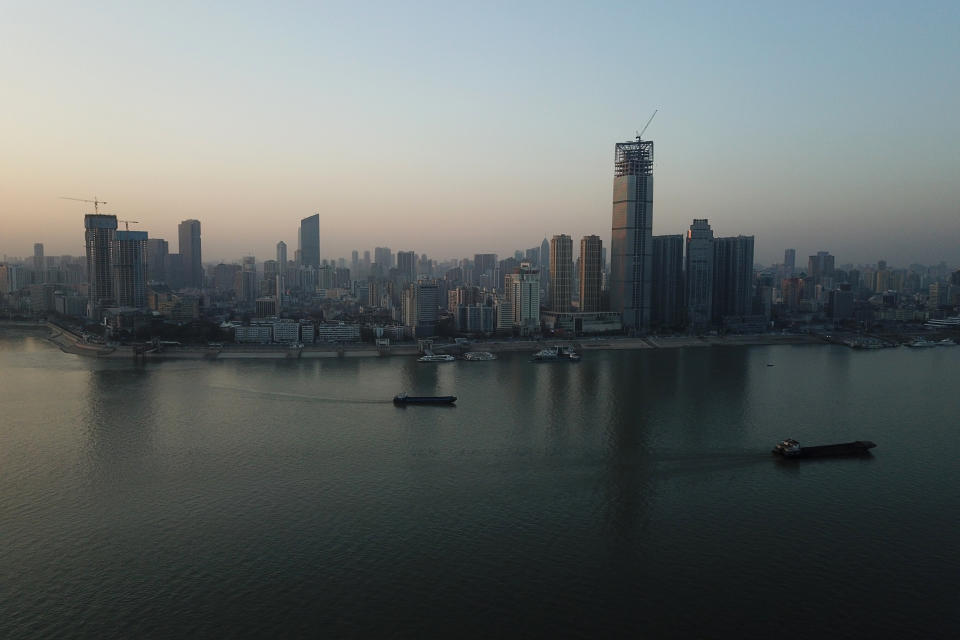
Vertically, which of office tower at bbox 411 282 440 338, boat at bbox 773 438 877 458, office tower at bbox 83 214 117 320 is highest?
office tower at bbox 83 214 117 320

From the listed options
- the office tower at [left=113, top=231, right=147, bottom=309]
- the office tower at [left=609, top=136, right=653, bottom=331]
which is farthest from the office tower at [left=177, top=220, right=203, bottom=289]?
the office tower at [left=609, top=136, right=653, bottom=331]

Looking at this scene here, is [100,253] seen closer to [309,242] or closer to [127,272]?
[127,272]

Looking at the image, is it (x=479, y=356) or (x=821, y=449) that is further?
(x=479, y=356)

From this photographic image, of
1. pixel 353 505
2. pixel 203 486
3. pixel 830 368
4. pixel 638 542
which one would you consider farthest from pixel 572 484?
pixel 830 368

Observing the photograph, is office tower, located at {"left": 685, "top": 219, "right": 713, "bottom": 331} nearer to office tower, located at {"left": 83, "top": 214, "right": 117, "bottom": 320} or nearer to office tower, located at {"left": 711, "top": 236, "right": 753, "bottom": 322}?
office tower, located at {"left": 711, "top": 236, "right": 753, "bottom": 322}

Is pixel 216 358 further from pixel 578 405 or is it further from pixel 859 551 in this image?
pixel 859 551

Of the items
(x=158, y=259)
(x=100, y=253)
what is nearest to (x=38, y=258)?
(x=158, y=259)

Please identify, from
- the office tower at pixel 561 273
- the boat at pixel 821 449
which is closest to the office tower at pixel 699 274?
the office tower at pixel 561 273
